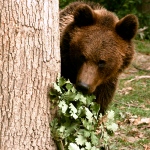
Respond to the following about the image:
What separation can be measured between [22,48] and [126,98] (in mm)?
4686

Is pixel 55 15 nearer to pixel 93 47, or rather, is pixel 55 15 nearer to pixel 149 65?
pixel 93 47

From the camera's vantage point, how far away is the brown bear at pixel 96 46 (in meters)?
4.61

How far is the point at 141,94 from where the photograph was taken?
8531mm

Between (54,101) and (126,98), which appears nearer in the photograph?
(54,101)

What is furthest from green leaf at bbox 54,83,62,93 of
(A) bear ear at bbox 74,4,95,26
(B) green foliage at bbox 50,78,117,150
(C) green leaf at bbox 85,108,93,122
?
(A) bear ear at bbox 74,4,95,26

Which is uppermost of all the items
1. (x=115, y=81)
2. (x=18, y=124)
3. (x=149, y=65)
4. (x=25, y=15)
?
(x=25, y=15)

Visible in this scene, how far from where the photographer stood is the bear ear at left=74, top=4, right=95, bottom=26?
4758mm

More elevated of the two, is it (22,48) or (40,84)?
(22,48)

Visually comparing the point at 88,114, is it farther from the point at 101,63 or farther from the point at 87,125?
the point at 101,63

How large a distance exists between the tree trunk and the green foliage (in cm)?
11

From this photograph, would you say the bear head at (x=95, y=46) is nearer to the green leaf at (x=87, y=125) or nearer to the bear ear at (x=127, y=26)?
the bear ear at (x=127, y=26)

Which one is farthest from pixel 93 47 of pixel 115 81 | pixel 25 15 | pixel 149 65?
pixel 149 65

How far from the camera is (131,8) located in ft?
44.7

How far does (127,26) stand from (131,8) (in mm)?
9009
